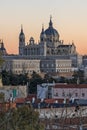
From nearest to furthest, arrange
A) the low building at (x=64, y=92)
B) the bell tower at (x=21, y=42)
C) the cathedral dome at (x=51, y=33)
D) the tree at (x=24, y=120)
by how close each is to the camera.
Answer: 1. the tree at (x=24, y=120)
2. the low building at (x=64, y=92)
3. the cathedral dome at (x=51, y=33)
4. the bell tower at (x=21, y=42)

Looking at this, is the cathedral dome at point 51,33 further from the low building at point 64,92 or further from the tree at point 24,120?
the tree at point 24,120

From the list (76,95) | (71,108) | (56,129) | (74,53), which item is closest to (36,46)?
(74,53)

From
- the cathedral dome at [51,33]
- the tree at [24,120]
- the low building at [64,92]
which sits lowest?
the tree at [24,120]

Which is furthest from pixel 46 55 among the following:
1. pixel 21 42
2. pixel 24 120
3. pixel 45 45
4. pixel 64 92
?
pixel 24 120

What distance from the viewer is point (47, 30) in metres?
Answer: 98.6

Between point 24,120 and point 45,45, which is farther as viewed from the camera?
point 45,45

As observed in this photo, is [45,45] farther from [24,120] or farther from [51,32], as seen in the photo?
[24,120]

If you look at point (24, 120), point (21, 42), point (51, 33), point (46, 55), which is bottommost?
point (24, 120)

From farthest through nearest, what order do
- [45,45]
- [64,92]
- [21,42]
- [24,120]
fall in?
[21,42]
[45,45]
[64,92]
[24,120]

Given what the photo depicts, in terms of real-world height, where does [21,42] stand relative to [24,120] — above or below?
above

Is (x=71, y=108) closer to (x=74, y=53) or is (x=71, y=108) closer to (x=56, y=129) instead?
(x=56, y=129)

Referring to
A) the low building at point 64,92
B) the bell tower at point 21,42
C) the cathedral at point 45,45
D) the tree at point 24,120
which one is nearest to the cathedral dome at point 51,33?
the cathedral at point 45,45

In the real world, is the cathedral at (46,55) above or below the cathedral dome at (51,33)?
below

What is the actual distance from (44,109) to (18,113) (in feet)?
32.2
